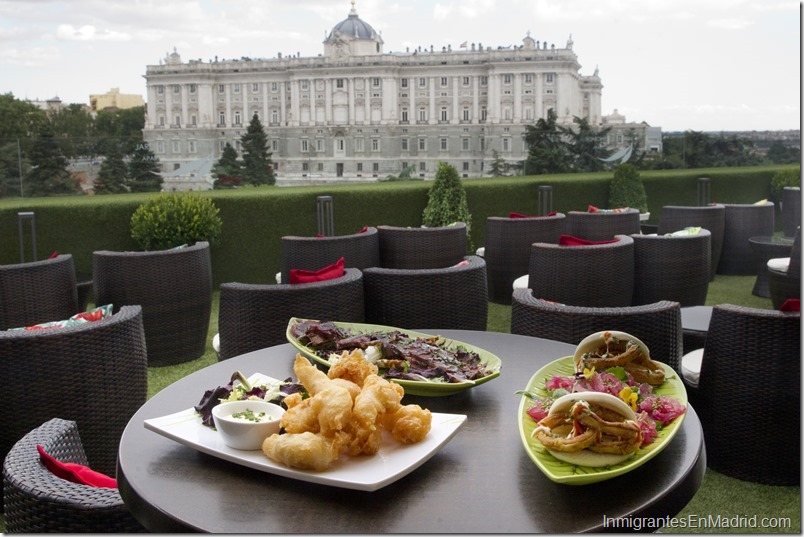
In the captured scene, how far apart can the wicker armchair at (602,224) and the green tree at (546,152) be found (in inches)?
167

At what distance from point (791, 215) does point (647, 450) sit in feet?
29.3

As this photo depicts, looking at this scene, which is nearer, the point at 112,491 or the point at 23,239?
the point at 112,491

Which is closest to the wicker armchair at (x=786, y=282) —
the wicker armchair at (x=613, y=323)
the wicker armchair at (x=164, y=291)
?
the wicker armchair at (x=613, y=323)

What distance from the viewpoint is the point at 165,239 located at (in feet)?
19.9

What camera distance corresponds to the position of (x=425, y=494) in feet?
4.01

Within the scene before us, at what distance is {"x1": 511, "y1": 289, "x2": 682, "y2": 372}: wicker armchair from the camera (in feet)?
7.86

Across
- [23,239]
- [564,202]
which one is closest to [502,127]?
[564,202]

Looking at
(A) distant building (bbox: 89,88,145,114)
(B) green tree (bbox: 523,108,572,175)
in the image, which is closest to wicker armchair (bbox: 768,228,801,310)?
(B) green tree (bbox: 523,108,572,175)

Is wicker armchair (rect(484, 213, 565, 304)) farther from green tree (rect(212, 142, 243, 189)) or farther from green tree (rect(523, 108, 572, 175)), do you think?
green tree (rect(523, 108, 572, 175))

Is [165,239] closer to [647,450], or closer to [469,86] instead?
[647,450]

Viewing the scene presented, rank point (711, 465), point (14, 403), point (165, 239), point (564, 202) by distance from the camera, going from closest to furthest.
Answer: point (14, 403), point (711, 465), point (165, 239), point (564, 202)

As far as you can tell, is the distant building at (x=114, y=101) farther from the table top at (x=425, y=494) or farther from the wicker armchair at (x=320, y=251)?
the table top at (x=425, y=494)

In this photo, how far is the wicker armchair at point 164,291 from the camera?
4305 mm

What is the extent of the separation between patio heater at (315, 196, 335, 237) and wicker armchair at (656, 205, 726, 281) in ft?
10.4
